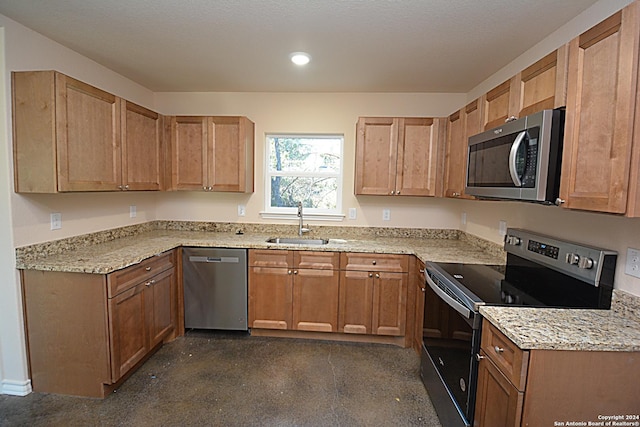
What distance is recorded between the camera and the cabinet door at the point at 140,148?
2607 mm

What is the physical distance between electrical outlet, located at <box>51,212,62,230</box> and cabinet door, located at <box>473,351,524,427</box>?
292 cm

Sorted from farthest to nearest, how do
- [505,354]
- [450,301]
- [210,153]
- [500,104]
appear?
[210,153] < [500,104] < [450,301] < [505,354]

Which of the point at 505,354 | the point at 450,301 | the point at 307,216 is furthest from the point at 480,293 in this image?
the point at 307,216

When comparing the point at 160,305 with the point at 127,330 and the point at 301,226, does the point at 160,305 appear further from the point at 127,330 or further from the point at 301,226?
the point at 301,226

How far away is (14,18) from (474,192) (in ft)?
10.3

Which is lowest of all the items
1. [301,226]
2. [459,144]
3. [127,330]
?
[127,330]

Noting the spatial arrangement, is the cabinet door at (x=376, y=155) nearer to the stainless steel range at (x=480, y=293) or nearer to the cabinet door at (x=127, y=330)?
the stainless steel range at (x=480, y=293)

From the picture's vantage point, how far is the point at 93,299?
2.02m

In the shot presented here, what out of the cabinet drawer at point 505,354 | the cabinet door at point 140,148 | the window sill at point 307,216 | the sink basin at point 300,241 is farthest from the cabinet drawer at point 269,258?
the cabinet drawer at point 505,354

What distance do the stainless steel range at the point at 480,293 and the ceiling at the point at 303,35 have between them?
4.34ft

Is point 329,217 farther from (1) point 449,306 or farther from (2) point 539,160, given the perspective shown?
(2) point 539,160

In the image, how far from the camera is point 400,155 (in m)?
2.96

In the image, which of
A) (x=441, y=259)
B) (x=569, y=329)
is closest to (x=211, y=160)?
(x=441, y=259)

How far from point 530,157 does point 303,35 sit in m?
1.55
